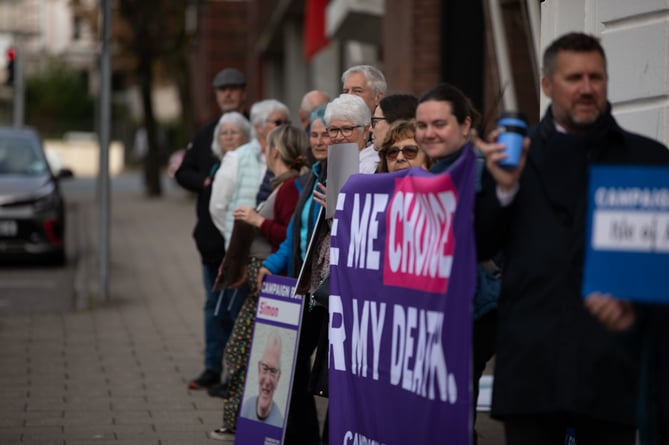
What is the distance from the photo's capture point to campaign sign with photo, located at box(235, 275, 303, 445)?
720 centimetres

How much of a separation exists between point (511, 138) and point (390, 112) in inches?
89.3

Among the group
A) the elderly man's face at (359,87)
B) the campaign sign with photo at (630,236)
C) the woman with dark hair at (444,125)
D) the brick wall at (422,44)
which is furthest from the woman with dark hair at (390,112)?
the brick wall at (422,44)

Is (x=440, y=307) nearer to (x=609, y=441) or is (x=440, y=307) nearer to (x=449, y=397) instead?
(x=449, y=397)

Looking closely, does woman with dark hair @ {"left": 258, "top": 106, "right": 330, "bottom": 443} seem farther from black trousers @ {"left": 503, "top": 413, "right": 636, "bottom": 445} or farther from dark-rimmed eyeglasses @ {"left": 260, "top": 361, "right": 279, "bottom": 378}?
black trousers @ {"left": 503, "top": 413, "right": 636, "bottom": 445}

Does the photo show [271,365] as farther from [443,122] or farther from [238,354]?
[443,122]

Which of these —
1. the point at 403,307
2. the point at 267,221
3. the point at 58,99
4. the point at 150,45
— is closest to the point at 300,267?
the point at 267,221

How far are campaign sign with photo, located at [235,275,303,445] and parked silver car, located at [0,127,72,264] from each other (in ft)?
34.3

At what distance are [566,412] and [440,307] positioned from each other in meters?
0.77

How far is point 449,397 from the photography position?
17.0 ft


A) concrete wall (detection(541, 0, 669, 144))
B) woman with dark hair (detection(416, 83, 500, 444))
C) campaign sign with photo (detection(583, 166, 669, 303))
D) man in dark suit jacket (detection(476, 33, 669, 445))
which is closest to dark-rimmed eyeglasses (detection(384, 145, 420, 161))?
woman with dark hair (detection(416, 83, 500, 444))

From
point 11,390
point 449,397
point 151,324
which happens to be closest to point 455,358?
point 449,397

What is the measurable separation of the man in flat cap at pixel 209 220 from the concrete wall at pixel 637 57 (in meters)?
2.97

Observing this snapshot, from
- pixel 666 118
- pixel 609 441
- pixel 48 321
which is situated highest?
pixel 666 118

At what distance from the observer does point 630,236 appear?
4207 mm
